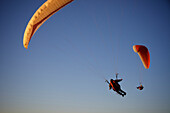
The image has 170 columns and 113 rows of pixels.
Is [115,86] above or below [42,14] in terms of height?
below

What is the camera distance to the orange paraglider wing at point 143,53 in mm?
18500

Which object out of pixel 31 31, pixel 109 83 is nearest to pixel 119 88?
pixel 109 83

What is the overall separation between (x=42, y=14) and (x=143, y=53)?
1162 cm

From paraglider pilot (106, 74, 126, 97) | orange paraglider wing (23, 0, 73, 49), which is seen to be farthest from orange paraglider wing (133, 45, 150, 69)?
orange paraglider wing (23, 0, 73, 49)

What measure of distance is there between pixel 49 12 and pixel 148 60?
1209cm

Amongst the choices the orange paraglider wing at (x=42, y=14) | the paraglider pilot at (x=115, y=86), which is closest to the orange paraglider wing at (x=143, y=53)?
the paraglider pilot at (x=115, y=86)

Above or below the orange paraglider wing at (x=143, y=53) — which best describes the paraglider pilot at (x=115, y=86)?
below

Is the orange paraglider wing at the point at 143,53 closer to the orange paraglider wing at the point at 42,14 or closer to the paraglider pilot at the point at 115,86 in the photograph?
the paraglider pilot at the point at 115,86

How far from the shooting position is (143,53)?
18656 mm

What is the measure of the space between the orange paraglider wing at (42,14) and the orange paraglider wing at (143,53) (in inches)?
375

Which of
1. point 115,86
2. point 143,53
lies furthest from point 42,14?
point 143,53

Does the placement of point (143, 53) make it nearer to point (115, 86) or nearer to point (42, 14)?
point (115, 86)

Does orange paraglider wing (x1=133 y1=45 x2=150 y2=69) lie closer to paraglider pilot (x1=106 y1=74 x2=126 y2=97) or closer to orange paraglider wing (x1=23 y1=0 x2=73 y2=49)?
paraglider pilot (x1=106 y1=74 x2=126 y2=97)

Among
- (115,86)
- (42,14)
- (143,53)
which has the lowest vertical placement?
(115,86)
